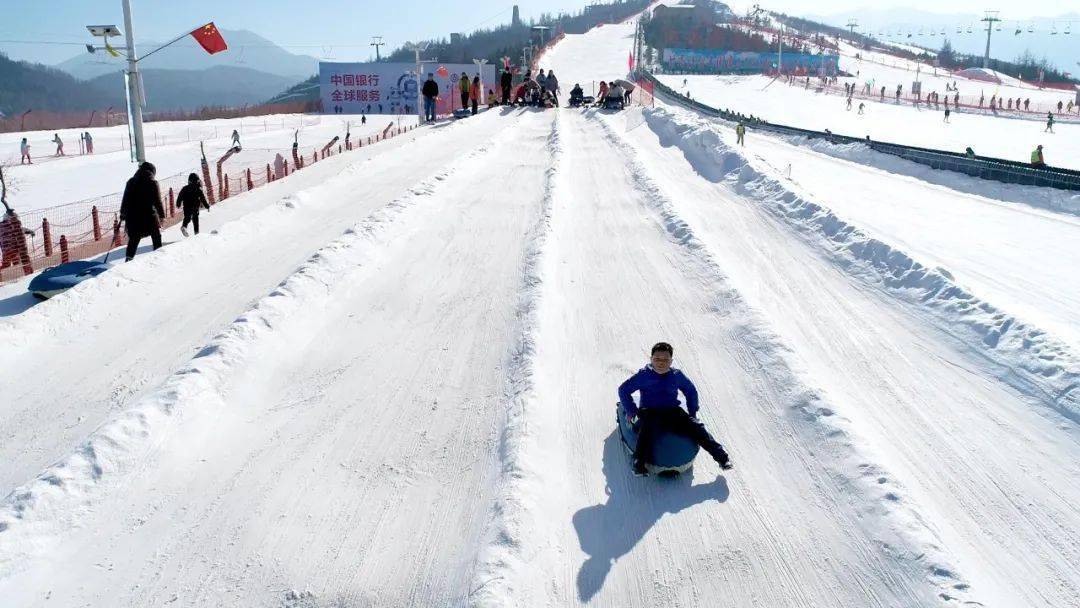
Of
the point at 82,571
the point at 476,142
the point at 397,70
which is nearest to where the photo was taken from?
the point at 82,571

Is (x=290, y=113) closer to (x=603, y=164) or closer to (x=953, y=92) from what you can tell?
(x=603, y=164)

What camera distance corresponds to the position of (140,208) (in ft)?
37.6

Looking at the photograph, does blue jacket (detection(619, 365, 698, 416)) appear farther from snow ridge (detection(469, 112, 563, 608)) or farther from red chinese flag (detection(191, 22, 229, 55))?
red chinese flag (detection(191, 22, 229, 55))

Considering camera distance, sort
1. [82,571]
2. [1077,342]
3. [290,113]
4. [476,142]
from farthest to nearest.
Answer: [290,113]
[476,142]
[1077,342]
[82,571]

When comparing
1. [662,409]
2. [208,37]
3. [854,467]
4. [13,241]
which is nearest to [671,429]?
[662,409]

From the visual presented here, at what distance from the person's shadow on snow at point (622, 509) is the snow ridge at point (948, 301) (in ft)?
11.5

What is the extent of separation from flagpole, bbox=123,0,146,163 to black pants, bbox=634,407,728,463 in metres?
15.8

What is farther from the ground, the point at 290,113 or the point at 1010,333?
the point at 290,113

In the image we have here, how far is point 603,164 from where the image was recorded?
20703mm

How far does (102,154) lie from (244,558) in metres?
38.7

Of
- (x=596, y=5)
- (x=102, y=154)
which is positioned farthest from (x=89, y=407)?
(x=596, y=5)

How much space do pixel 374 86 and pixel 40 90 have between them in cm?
13273

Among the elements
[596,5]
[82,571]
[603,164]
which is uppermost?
[596,5]

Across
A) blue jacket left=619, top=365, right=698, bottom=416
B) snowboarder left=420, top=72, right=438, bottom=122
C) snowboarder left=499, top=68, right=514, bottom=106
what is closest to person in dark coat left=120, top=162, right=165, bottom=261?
blue jacket left=619, top=365, right=698, bottom=416
